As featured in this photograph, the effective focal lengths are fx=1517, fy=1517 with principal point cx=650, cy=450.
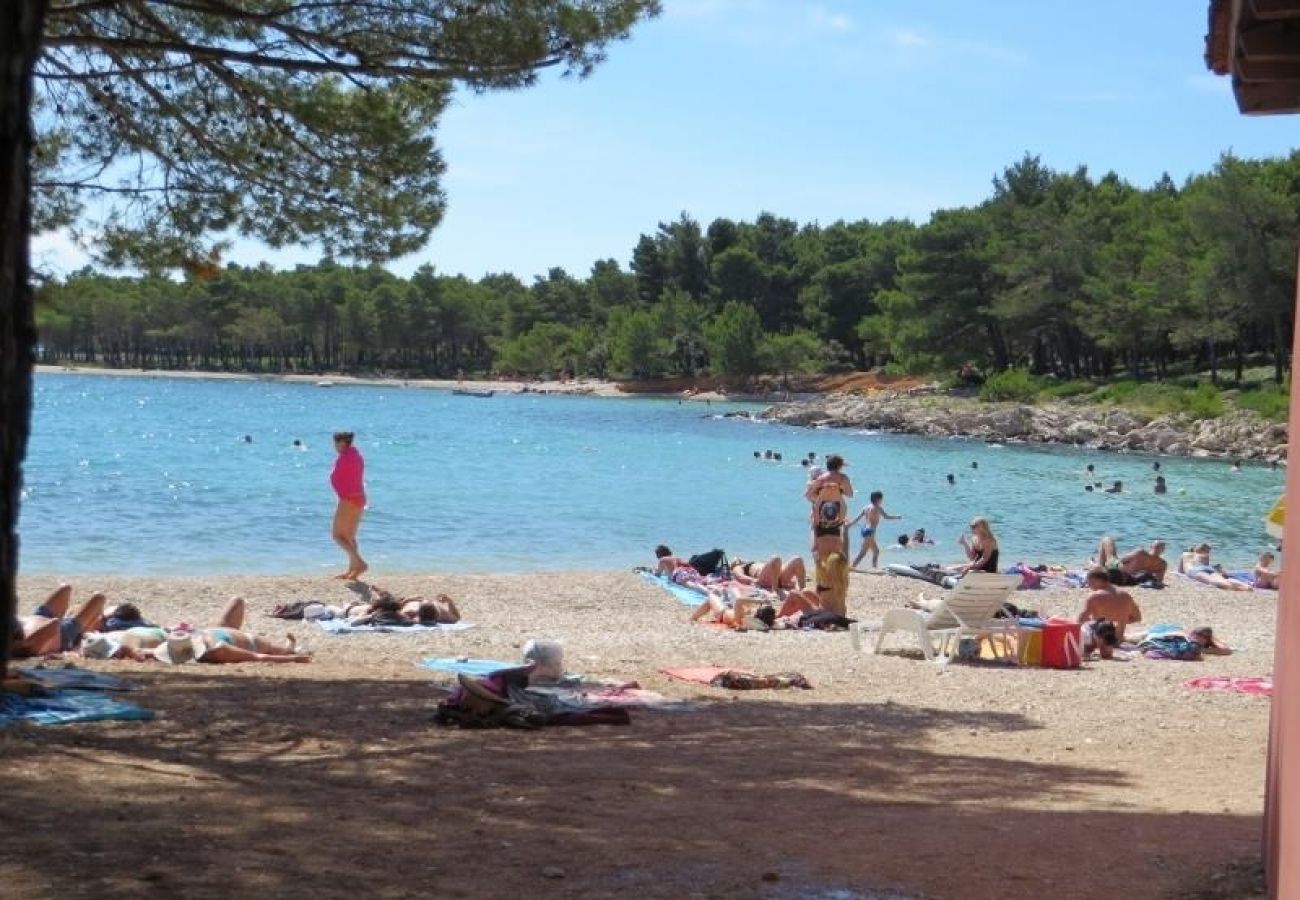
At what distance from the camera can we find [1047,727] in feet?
29.7

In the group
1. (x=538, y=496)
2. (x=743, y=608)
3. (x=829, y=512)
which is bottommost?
(x=538, y=496)

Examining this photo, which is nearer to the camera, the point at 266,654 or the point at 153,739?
the point at 153,739

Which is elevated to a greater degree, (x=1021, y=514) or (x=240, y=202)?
(x=240, y=202)

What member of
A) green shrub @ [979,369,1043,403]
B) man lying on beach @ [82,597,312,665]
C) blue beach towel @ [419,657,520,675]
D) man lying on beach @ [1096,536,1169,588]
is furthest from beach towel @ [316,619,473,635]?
green shrub @ [979,369,1043,403]

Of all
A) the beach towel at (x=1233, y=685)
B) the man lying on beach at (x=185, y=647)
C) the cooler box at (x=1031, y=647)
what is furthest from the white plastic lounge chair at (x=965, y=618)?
the man lying on beach at (x=185, y=647)

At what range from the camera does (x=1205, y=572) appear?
20.2 m

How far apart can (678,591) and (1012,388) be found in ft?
169

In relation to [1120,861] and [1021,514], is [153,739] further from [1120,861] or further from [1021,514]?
[1021,514]

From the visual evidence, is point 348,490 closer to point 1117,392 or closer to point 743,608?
point 743,608

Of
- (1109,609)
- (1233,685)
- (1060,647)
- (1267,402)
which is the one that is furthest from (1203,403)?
(1233,685)

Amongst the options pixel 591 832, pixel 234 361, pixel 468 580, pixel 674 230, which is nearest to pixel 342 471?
pixel 468 580

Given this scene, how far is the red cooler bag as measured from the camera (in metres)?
11.8

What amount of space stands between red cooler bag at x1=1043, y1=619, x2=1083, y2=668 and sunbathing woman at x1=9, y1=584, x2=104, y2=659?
23.2 ft

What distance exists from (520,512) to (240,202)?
20284 millimetres
